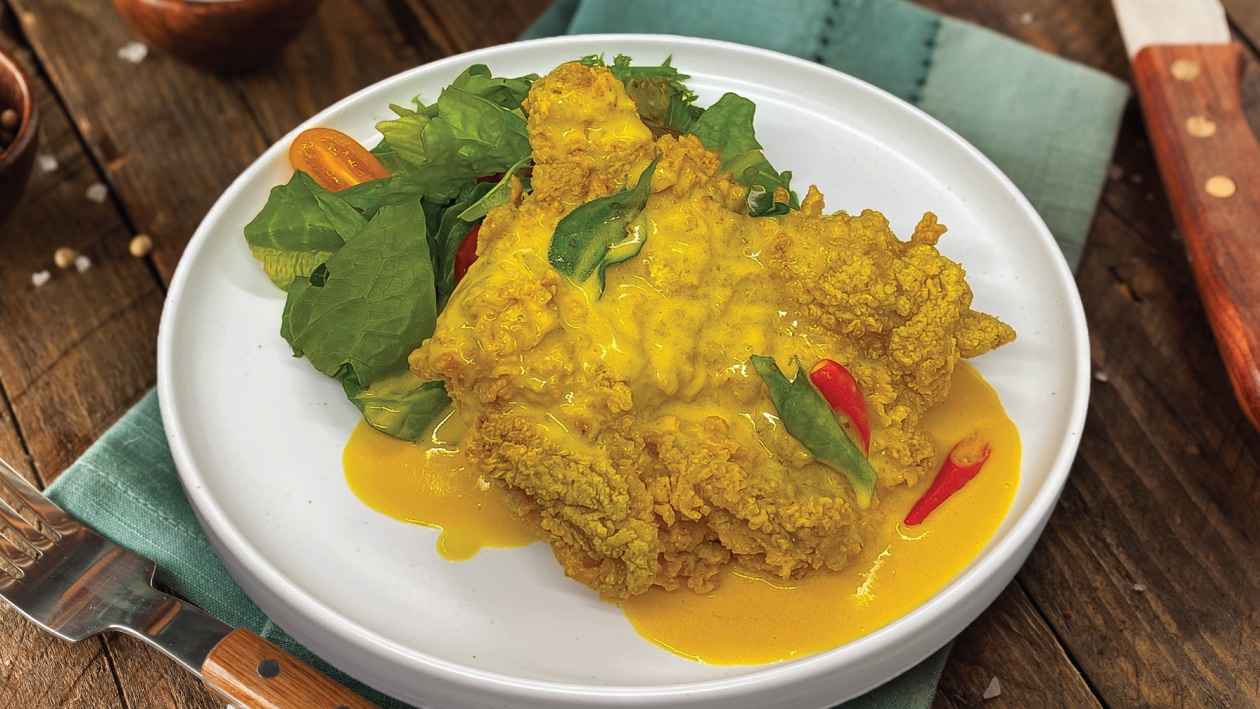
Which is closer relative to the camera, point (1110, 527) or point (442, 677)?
point (442, 677)

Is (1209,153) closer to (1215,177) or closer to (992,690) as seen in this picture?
(1215,177)

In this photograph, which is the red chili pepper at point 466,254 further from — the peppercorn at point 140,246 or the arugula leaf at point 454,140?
the peppercorn at point 140,246

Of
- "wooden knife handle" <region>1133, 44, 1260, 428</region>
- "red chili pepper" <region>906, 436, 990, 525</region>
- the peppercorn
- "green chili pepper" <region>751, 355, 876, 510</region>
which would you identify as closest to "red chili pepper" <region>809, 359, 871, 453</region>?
"green chili pepper" <region>751, 355, 876, 510</region>

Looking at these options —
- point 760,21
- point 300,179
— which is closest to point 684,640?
point 300,179

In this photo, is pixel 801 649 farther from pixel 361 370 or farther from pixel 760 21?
pixel 760 21

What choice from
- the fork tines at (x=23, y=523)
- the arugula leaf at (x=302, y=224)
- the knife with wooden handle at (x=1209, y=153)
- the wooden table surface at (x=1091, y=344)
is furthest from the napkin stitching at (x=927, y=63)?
the fork tines at (x=23, y=523)
